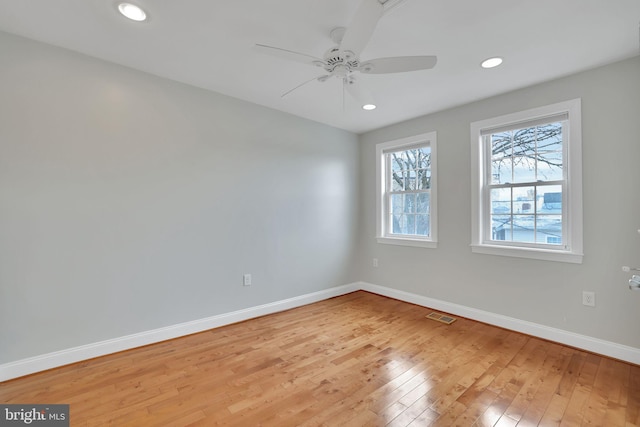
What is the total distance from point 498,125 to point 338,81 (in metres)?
1.81

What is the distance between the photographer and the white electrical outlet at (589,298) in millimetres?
2463

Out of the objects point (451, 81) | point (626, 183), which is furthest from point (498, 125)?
point (626, 183)

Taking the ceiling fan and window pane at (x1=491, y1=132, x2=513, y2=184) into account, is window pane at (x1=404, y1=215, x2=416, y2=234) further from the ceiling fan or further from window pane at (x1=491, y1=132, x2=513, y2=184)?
the ceiling fan

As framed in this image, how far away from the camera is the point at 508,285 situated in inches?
116

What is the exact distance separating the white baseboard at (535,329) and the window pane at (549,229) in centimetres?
84

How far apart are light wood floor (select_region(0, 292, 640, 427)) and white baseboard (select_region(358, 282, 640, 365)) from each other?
0.10 metres

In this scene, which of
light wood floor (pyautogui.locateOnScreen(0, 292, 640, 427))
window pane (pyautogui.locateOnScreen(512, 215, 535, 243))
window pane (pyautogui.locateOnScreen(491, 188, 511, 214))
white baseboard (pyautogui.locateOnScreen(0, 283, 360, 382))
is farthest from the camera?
window pane (pyautogui.locateOnScreen(491, 188, 511, 214))

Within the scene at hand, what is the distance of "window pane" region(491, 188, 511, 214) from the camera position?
3.03m

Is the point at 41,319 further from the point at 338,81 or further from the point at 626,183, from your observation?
the point at 626,183

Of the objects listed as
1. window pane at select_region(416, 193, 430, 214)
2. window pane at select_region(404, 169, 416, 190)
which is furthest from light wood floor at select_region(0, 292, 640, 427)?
window pane at select_region(404, 169, 416, 190)

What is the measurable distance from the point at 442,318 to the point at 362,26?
3089 mm

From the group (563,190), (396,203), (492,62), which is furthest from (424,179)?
(492,62)

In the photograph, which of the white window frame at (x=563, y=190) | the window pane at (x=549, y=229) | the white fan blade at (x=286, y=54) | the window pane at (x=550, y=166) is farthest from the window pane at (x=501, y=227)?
the white fan blade at (x=286, y=54)

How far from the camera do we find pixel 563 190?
2.65m
